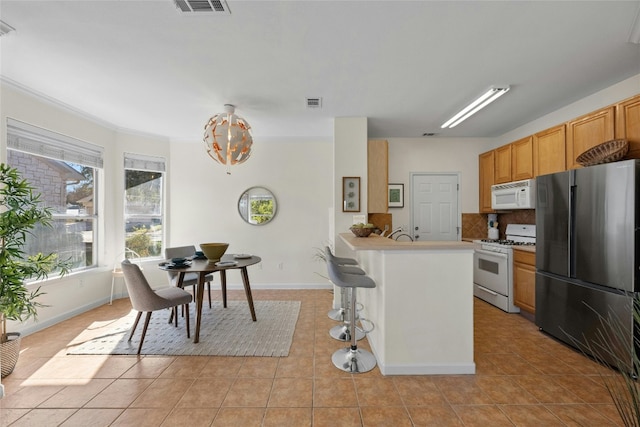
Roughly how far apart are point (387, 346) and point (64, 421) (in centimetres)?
227

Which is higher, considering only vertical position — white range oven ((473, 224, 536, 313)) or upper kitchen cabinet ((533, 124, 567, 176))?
upper kitchen cabinet ((533, 124, 567, 176))

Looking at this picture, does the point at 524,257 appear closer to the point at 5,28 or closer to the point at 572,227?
the point at 572,227

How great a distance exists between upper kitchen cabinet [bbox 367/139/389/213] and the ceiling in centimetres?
67

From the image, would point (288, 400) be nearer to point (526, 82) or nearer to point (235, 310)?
point (235, 310)

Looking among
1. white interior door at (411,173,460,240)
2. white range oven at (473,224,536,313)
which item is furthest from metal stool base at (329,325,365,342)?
white interior door at (411,173,460,240)

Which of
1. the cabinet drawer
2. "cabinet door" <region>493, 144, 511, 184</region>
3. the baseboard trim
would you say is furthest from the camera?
"cabinet door" <region>493, 144, 511, 184</region>

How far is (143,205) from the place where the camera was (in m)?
4.53

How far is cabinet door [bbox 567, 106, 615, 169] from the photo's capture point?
266 centimetres

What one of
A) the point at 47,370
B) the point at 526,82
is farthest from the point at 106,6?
the point at 526,82

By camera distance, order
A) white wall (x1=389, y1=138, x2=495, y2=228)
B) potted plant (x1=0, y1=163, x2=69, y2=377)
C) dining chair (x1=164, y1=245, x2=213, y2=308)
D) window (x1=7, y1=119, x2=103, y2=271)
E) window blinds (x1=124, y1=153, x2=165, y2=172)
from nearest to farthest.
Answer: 1. potted plant (x1=0, y1=163, x2=69, y2=377)
2. window (x1=7, y1=119, x2=103, y2=271)
3. dining chair (x1=164, y1=245, x2=213, y2=308)
4. window blinds (x1=124, y1=153, x2=165, y2=172)
5. white wall (x1=389, y1=138, x2=495, y2=228)

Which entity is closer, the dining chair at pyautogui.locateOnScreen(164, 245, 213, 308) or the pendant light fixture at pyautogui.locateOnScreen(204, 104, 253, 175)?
the pendant light fixture at pyautogui.locateOnScreen(204, 104, 253, 175)

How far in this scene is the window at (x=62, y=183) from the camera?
3.07m

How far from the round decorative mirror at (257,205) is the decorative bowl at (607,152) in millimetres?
3978

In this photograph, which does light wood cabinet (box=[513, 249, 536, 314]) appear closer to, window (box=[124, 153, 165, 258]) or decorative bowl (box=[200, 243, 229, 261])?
decorative bowl (box=[200, 243, 229, 261])
